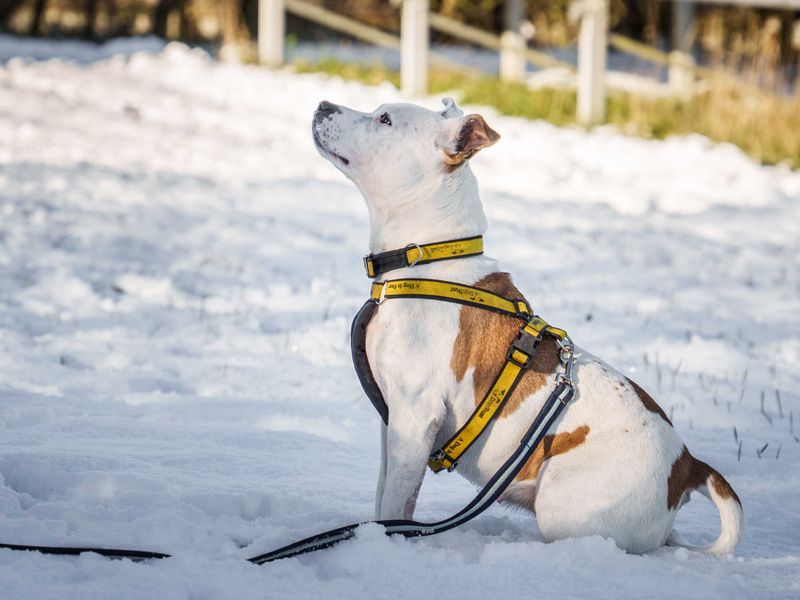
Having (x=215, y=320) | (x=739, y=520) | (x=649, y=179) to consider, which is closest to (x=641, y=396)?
(x=739, y=520)

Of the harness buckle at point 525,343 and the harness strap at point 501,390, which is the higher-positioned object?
the harness buckle at point 525,343

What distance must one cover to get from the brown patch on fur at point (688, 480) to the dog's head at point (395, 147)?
121 centimetres

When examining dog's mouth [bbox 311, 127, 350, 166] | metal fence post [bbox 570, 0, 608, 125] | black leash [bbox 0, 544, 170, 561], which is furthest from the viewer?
metal fence post [bbox 570, 0, 608, 125]

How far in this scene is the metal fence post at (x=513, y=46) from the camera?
15094 millimetres

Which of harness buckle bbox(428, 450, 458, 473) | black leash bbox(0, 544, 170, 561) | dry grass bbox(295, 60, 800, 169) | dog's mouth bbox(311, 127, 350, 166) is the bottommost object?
black leash bbox(0, 544, 170, 561)

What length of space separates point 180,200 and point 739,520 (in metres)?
6.43

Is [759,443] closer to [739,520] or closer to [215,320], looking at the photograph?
[739,520]

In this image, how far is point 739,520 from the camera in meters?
3.20

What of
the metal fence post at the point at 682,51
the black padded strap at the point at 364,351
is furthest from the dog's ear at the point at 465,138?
the metal fence post at the point at 682,51

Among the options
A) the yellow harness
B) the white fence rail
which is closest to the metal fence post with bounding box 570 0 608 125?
the white fence rail

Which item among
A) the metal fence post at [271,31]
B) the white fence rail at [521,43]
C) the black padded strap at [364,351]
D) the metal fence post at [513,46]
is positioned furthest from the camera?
the metal fence post at [271,31]

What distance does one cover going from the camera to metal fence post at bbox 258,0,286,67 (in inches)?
634

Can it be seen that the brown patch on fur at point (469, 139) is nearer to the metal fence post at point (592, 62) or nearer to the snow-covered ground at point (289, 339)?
the snow-covered ground at point (289, 339)

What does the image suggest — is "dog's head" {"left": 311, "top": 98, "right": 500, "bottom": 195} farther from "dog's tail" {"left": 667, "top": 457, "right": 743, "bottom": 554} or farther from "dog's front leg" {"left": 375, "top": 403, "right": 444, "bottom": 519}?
"dog's tail" {"left": 667, "top": 457, "right": 743, "bottom": 554}
